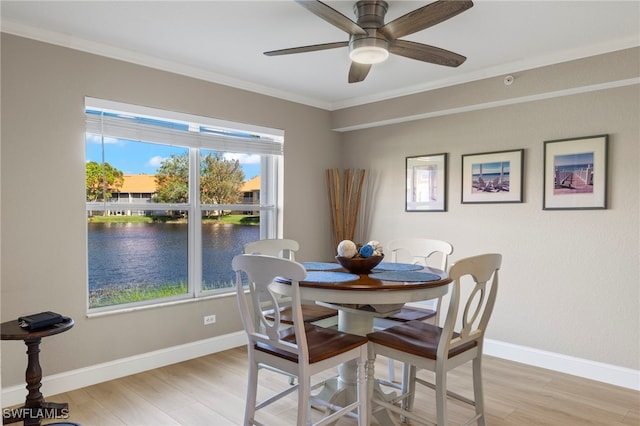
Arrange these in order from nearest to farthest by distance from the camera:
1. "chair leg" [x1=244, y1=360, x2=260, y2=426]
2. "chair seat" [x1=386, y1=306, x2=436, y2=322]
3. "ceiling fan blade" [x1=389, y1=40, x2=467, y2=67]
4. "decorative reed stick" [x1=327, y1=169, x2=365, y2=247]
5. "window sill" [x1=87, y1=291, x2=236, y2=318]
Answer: "chair leg" [x1=244, y1=360, x2=260, y2=426] → "ceiling fan blade" [x1=389, y1=40, x2=467, y2=67] → "chair seat" [x1=386, y1=306, x2=436, y2=322] → "window sill" [x1=87, y1=291, x2=236, y2=318] → "decorative reed stick" [x1=327, y1=169, x2=365, y2=247]

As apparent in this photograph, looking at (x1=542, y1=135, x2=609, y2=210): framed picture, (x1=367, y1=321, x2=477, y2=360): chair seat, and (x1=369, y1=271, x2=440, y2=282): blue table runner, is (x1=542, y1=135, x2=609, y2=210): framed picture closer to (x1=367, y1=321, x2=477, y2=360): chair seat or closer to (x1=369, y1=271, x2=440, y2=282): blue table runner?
(x1=369, y1=271, x2=440, y2=282): blue table runner

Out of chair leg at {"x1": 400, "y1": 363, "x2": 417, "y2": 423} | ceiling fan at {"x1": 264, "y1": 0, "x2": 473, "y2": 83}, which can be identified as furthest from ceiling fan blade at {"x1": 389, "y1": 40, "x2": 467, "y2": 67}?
chair leg at {"x1": 400, "y1": 363, "x2": 417, "y2": 423}

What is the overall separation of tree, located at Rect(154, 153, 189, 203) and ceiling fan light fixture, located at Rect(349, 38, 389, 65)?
195 centimetres

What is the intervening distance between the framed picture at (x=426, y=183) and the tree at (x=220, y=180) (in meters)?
1.69

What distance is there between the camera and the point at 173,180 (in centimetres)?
367

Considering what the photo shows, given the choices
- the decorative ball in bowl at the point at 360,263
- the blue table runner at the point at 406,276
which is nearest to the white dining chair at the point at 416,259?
the blue table runner at the point at 406,276

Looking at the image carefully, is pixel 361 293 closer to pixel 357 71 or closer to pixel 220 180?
pixel 357 71

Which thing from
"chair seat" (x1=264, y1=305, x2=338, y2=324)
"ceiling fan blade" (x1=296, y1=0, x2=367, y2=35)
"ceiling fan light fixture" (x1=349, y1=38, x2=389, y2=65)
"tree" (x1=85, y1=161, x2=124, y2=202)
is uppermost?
"ceiling fan blade" (x1=296, y1=0, x2=367, y2=35)

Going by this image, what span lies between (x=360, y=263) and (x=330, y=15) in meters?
1.37

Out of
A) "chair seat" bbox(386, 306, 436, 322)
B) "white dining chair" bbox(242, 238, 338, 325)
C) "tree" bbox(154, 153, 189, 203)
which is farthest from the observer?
"tree" bbox(154, 153, 189, 203)

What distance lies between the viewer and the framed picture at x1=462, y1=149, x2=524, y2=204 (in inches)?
143

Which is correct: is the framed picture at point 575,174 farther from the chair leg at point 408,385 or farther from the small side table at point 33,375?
the small side table at point 33,375

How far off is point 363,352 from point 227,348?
1954mm

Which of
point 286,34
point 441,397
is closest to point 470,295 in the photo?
point 441,397
